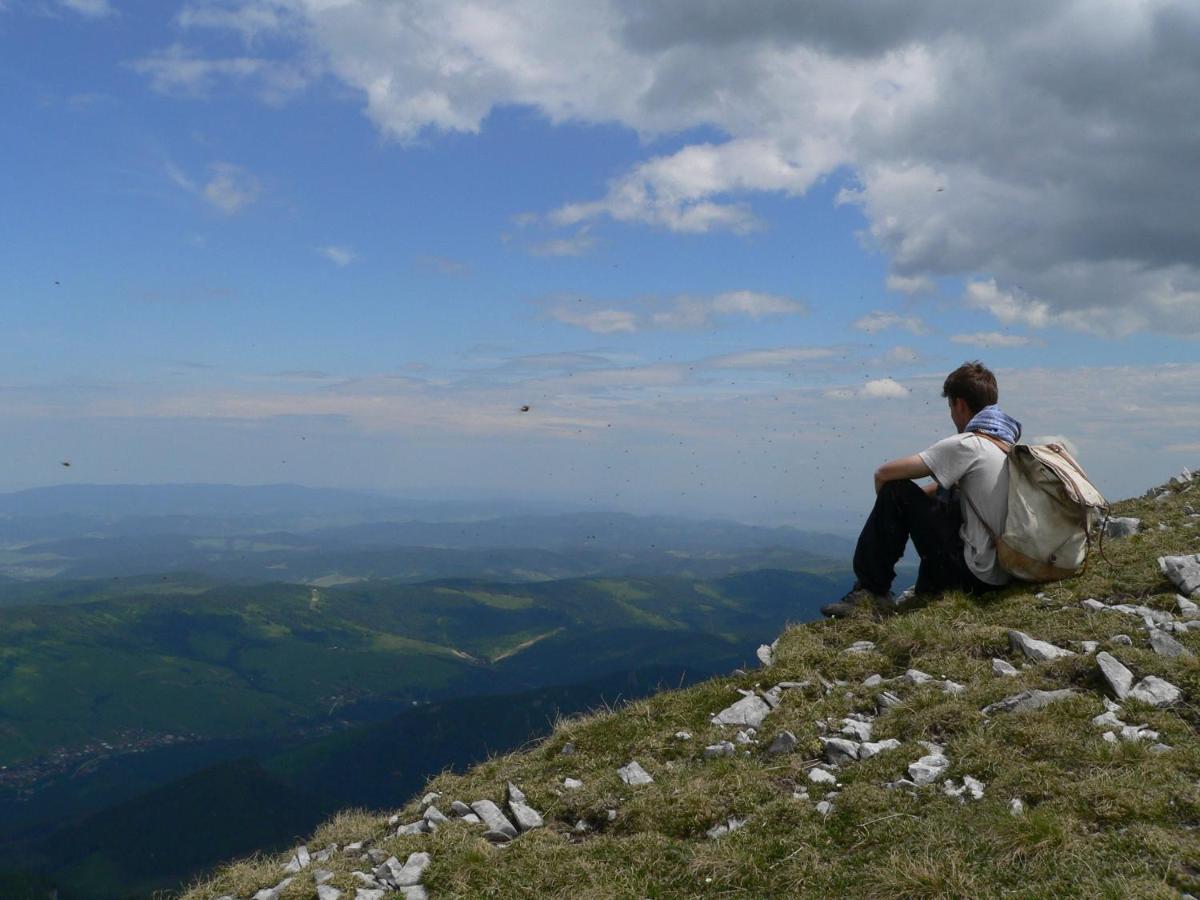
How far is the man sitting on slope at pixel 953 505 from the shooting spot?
1053 cm

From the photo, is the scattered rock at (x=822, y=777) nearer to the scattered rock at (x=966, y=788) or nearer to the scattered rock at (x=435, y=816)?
the scattered rock at (x=966, y=788)

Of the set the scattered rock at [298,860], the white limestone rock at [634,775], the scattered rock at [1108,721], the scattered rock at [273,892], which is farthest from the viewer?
the scattered rock at [298,860]

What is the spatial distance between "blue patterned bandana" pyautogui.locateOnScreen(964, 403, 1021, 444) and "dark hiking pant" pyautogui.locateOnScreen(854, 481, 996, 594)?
109 cm

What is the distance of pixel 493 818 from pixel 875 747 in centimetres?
438

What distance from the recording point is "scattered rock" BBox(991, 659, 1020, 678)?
905 centimetres

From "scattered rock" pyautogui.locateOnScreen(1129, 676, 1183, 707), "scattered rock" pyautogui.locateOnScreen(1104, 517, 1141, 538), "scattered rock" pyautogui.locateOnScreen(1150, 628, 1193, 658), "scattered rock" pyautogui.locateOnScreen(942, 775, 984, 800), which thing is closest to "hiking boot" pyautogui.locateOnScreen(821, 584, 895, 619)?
"scattered rock" pyautogui.locateOnScreen(1150, 628, 1193, 658)

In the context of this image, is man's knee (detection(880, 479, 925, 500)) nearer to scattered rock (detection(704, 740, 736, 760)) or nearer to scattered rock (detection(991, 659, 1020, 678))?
scattered rock (detection(991, 659, 1020, 678))

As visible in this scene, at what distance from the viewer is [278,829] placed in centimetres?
16925

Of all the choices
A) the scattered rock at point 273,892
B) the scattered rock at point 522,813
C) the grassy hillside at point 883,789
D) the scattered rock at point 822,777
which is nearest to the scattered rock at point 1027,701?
the grassy hillside at point 883,789

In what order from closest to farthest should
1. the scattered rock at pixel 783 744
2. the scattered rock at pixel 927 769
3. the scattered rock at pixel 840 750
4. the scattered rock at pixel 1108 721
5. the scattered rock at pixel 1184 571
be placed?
the scattered rock at pixel 927 769 → the scattered rock at pixel 1108 721 → the scattered rock at pixel 840 750 → the scattered rock at pixel 783 744 → the scattered rock at pixel 1184 571

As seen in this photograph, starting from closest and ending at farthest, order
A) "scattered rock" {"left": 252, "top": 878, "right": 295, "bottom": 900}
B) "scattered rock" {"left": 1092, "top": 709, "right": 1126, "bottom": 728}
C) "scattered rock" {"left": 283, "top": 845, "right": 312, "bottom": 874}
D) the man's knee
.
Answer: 1. "scattered rock" {"left": 1092, "top": 709, "right": 1126, "bottom": 728}
2. "scattered rock" {"left": 252, "top": 878, "right": 295, "bottom": 900}
3. "scattered rock" {"left": 283, "top": 845, "right": 312, "bottom": 874}
4. the man's knee

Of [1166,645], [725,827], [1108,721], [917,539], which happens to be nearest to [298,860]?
[725,827]

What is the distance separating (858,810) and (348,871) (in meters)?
5.57

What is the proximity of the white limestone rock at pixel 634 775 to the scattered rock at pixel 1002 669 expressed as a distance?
14.4ft
